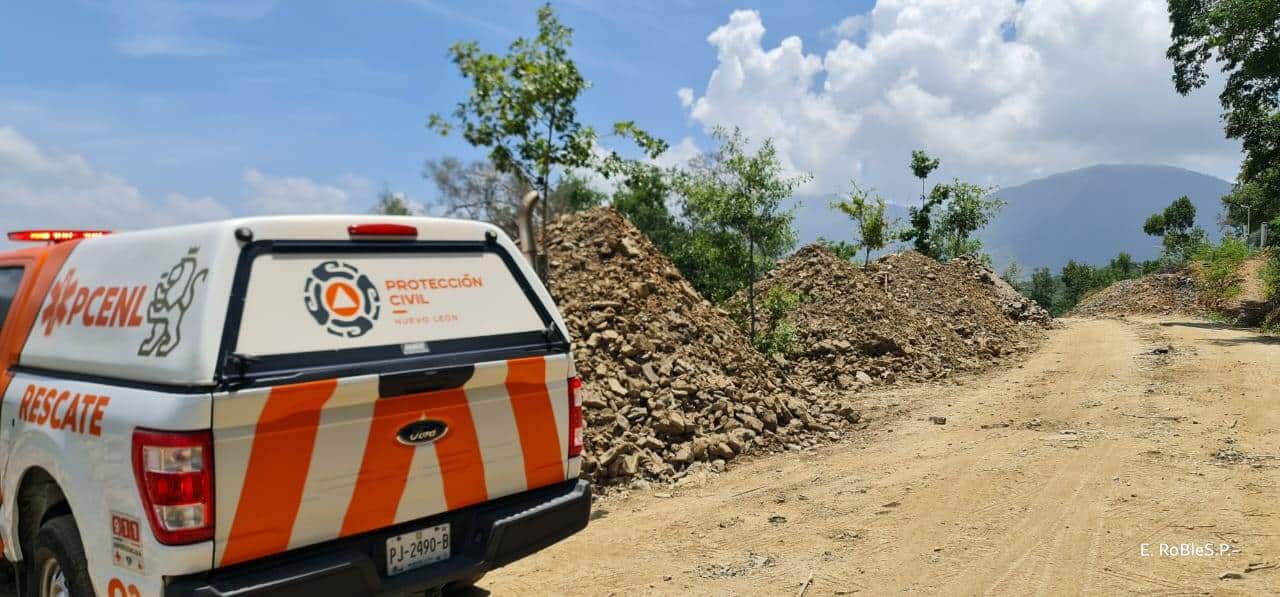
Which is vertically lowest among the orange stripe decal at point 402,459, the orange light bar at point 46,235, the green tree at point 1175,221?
the orange stripe decal at point 402,459

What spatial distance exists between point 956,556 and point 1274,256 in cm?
2069

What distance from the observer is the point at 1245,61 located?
19.3 metres

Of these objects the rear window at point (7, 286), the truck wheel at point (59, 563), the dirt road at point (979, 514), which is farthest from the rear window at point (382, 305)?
the rear window at point (7, 286)

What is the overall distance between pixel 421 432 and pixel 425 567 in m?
0.57

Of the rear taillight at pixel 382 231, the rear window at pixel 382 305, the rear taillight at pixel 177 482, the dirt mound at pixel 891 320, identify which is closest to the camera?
the rear taillight at pixel 177 482

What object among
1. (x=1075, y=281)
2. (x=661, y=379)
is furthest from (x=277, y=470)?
(x=1075, y=281)

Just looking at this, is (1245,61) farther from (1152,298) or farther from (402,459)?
(402,459)

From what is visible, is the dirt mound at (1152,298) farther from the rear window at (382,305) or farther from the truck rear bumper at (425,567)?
the rear window at (382,305)

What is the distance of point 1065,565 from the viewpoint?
15.1 ft

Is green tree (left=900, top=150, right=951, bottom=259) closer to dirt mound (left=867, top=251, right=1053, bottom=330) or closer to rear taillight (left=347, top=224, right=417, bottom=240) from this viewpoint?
dirt mound (left=867, top=251, right=1053, bottom=330)

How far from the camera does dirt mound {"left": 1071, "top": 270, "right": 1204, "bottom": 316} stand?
2662 cm

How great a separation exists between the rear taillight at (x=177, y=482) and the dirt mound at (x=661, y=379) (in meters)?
4.59

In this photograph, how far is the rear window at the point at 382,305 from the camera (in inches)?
118

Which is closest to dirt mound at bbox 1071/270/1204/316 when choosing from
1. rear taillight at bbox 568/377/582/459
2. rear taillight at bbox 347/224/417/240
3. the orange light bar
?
rear taillight at bbox 568/377/582/459
